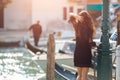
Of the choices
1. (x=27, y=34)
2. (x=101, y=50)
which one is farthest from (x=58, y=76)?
(x=27, y=34)

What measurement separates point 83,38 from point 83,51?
29cm

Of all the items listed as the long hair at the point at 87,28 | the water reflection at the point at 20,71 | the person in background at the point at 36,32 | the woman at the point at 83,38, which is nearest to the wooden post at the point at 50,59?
the woman at the point at 83,38

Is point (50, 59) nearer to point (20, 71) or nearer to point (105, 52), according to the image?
point (105, 52)

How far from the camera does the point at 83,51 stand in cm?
800

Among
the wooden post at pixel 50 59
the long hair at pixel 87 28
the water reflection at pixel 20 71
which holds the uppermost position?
the long hair at pixel 87 28

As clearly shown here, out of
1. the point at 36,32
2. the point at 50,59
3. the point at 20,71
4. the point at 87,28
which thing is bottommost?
the point at 20,71

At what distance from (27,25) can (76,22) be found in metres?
22.7

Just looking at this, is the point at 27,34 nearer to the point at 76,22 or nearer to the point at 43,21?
the point at 43,21

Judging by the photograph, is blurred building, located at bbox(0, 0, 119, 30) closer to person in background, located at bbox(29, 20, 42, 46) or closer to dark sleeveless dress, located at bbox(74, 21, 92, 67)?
person in background, located at bbox(29, 20, 42, 46)

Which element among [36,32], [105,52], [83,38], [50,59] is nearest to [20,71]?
[50,59]

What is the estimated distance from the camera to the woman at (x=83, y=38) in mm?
7863

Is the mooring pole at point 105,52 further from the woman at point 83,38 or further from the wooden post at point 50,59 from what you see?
the wooden post at point 50,59

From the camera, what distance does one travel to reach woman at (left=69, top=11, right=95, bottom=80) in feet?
25.8

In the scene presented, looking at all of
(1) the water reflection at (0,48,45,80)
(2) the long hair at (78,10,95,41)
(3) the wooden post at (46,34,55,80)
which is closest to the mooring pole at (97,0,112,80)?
(2) the long hair at (78,10,95,41)
